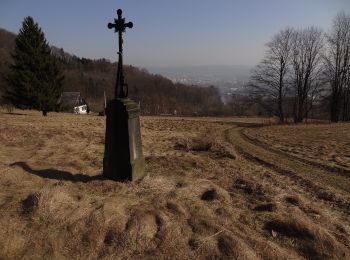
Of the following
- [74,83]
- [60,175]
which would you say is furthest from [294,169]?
[74,83]

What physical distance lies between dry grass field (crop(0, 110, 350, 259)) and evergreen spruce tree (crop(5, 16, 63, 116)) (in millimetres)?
20226

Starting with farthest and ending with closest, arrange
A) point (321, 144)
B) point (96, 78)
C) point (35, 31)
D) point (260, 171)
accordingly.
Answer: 1. point (96, 78)
2. point (35, 31)
3. point (321, 144)
4. point (260, 171)

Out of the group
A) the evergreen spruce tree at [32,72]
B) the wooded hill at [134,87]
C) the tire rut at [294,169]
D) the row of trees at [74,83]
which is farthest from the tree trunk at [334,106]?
the wooded hill at [134,87]

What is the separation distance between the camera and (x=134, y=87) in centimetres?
10788

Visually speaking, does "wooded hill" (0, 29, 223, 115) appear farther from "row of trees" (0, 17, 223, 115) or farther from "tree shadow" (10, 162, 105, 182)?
"tree shadow" (10, 162, 105, 182)

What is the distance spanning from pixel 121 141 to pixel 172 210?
2.14 metres

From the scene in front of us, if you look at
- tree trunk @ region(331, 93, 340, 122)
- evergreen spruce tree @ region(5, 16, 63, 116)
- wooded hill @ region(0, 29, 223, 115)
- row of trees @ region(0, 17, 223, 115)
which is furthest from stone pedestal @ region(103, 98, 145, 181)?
wooded hill @ region(0, 29, 223, 115)

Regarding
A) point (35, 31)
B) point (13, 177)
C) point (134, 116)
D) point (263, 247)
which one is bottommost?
point (263, 247)

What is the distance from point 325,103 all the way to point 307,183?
3501 centimetres

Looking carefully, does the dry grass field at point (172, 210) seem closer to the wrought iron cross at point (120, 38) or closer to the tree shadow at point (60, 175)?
the tree shadow at point (60, 175)

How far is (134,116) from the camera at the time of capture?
24.5 feet

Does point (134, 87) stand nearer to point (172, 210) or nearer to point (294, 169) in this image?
point (294, 169)

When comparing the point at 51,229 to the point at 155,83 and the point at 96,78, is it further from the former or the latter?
the point at 155,83

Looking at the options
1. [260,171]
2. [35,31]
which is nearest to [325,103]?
[35,31]
